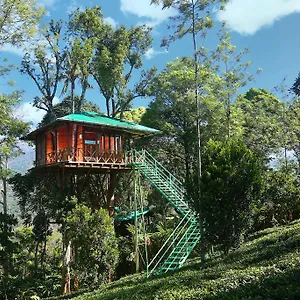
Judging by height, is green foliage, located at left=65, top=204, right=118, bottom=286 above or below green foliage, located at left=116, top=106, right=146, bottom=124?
below

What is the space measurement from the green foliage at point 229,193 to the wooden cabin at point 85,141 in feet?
20.1

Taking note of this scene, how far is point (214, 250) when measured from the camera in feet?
42.5

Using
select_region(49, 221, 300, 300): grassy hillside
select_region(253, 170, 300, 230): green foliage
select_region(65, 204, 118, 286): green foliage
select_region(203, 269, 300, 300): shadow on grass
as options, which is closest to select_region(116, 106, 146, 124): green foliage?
select_region(253, 170, 300, 230): green foliage

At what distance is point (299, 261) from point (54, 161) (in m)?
10.3

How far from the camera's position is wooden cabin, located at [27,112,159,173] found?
550 inches

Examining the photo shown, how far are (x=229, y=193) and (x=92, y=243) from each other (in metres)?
4.86

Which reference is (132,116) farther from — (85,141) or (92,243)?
(92,243)

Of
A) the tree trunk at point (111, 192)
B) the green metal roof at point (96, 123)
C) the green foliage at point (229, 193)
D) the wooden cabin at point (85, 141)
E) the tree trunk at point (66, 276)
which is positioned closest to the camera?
the green foliage at point (229, 193)

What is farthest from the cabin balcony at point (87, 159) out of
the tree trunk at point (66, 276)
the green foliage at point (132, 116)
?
the green foliage at point (132, 116)

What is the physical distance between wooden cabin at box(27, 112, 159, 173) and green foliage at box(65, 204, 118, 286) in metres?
2.82

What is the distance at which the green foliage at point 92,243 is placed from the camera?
11352 mm

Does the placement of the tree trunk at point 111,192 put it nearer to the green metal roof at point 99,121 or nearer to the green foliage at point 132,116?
the green metal roof at point 99,121

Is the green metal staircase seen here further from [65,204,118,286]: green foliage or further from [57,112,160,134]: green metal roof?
[65,204,118,286]: green foliage

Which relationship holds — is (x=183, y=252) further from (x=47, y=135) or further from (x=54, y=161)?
(x=47, y=135)
